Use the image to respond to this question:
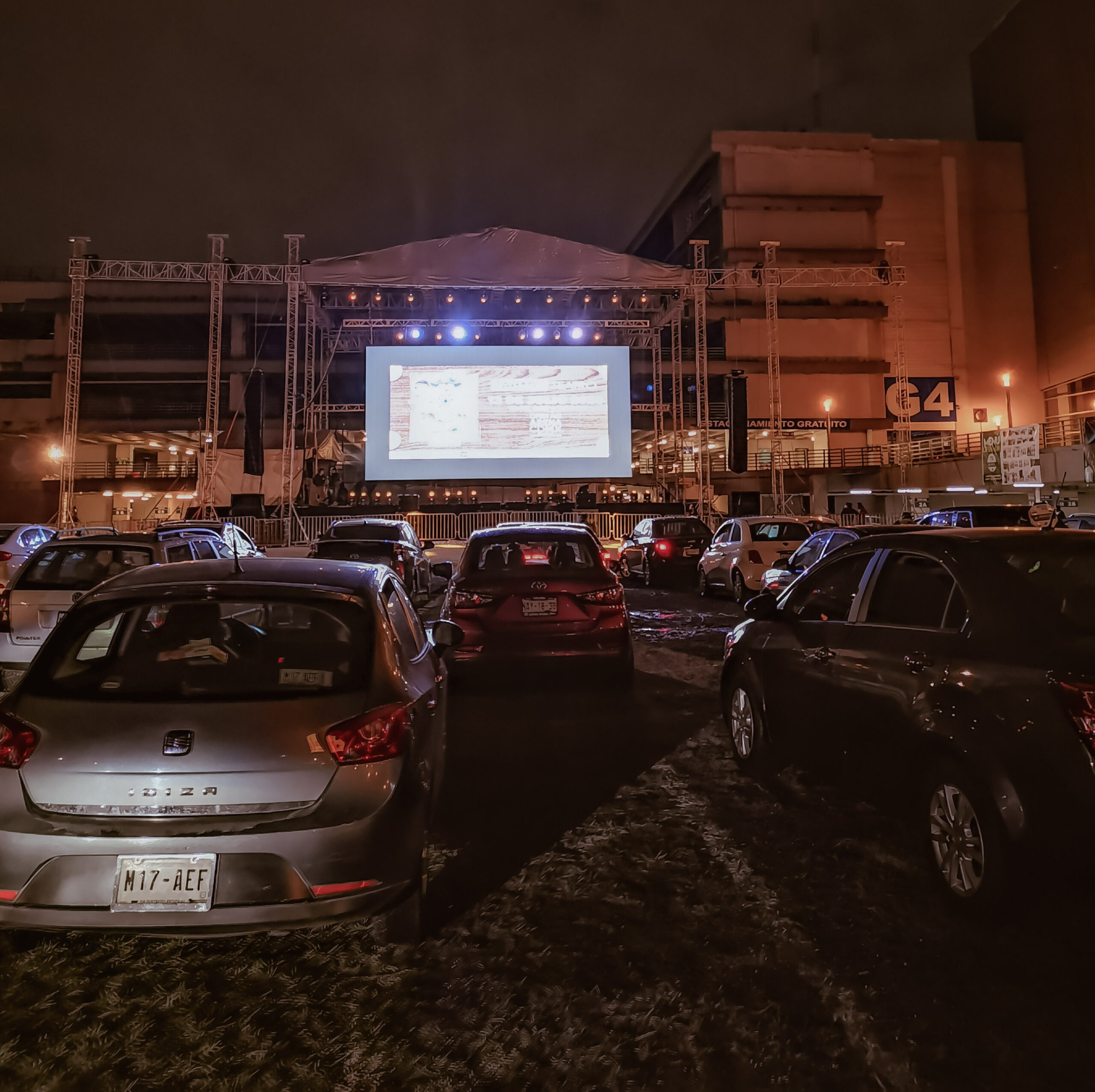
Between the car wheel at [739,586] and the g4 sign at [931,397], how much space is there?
37536mm

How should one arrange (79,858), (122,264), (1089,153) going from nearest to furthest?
(79,858)
(122,264)
(1089,153)

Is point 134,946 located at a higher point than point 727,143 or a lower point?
lower

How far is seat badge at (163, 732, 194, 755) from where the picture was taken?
231 centimetres

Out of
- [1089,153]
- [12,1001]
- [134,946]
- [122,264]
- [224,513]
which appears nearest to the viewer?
[12,1001]

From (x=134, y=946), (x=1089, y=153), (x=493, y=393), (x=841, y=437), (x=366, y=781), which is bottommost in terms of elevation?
(x=134, y=946)

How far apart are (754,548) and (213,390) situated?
20.7 metres

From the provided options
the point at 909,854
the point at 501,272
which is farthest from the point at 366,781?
the point at 501,272

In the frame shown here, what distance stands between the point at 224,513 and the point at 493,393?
1127 cm

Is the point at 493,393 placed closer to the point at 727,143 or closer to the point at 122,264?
the point at 122,264

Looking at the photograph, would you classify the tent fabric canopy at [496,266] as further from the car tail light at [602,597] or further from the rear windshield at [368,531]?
the car tail light at [602,597]

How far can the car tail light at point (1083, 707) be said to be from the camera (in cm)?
236

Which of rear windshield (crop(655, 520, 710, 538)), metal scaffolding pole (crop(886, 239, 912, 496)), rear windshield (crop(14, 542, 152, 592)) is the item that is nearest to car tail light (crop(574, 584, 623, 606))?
rear windshield (crop(14, 542, 152, 592))

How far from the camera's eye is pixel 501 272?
26062 mm

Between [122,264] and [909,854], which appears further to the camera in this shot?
[122,264]
